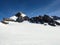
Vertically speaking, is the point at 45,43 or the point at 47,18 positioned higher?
the point at 47,18

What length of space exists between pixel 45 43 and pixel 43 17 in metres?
27.6

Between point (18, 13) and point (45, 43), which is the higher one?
point (18, 13)

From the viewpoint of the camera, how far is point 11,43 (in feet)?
33.5

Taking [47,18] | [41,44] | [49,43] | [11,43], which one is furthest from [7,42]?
[47,18]

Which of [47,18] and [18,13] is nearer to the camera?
[47,18]

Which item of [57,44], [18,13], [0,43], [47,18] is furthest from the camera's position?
[18,13]

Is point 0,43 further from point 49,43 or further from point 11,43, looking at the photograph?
point 49,43

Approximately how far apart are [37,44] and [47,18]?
26314 mm

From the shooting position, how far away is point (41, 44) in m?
10.5

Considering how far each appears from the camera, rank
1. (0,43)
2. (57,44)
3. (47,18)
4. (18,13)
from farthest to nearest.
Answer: (18,13) → (47,18) → (57,44) → (0,43)

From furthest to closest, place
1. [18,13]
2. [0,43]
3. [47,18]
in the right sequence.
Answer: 1. [18,13]
2. [47,18]
3. [0,43]

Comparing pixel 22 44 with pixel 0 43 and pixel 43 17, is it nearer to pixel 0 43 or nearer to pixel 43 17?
pixel 0 43

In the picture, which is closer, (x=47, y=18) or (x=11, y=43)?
(x=11, y=43)

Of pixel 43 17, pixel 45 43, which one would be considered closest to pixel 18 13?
pixel 43 17
